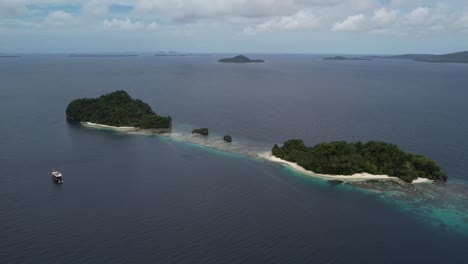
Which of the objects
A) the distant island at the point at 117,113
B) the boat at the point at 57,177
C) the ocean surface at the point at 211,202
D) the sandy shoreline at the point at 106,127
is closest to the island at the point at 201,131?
the ocean surface at the point at 211,202

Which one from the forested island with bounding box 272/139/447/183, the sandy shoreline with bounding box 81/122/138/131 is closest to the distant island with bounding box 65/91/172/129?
the sandy shoreline with bounding box 81/122/138/131

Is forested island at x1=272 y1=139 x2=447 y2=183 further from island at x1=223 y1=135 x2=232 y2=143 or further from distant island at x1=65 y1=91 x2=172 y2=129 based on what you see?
distant island at x1=65 y1=91 x2=172 y2=129

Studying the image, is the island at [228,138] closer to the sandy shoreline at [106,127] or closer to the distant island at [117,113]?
the distant island at [117,113]

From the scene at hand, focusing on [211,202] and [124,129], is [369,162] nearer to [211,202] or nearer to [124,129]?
[211,202]

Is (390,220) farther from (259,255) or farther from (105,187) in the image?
(105,187)

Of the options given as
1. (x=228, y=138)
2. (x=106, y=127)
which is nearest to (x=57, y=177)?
(x=228, y=138)

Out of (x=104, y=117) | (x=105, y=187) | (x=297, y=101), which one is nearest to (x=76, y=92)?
(x=104, y=117)

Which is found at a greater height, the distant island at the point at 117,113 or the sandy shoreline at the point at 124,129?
the distant island at the point at 117,113
